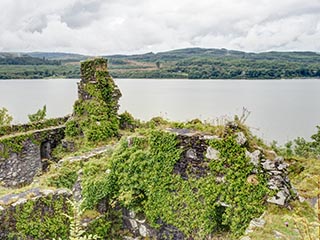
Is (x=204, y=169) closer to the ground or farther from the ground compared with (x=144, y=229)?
farther from the ground

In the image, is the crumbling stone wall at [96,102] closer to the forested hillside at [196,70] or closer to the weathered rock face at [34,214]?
the weathered rock face at [34,214]

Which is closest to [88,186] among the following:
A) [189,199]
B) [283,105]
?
[189,199]

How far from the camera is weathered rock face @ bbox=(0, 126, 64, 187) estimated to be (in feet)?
48.0

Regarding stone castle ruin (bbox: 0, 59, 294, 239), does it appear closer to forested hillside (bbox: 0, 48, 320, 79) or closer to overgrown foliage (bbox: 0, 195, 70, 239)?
overgrown foliage (bbox: 0, 195, 70, 239)

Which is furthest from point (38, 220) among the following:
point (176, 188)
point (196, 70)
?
point (196, 70)

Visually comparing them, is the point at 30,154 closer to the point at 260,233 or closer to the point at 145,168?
the point at 145,168

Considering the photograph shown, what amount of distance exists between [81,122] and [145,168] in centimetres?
694

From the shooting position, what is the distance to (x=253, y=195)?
23.8ft

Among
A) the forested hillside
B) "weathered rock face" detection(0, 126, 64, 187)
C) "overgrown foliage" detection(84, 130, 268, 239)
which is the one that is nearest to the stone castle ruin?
"weathered rock face" detection(0, 126, 64, 187)

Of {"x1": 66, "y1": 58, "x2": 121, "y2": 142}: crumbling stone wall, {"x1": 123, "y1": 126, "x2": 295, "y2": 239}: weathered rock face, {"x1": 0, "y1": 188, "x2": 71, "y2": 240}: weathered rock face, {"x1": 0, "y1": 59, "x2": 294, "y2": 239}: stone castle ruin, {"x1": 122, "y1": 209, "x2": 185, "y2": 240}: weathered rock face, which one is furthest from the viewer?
{"x1": 66, "y1": 58, "x2": 121, "y2": 142}: crumbling stone wall

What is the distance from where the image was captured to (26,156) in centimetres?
1523

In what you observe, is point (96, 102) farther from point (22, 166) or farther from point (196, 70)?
point (196, 70)

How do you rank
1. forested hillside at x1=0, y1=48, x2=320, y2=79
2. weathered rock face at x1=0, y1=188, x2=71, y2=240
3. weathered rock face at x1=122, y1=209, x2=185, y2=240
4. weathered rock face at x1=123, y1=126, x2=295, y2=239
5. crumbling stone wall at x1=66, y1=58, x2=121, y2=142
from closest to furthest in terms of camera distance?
weathered rock face at x1=123, y1=126, x2=295, y2=239 → weathered rock face at x1=0, y1=188, x2=71, y2=240 → weathered rock face at x1=122, y1=209, x2=185, y2=240 → crumbling stone wall at x1=66, y1=58, x2=121, y2=142 → forested hillside at x1=0, y1=48, x2=320, y2=79

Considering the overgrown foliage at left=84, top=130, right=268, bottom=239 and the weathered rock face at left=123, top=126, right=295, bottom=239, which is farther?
the overgrown foliage at left=84, top=130, right=268, bottom=239
